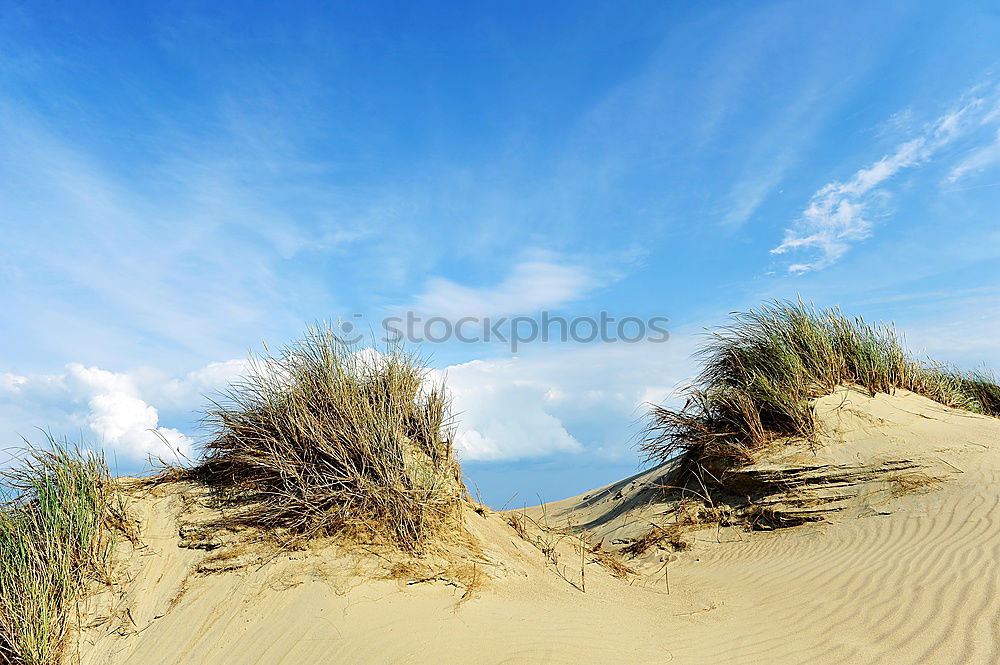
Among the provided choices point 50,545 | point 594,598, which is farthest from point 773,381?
point 50,545

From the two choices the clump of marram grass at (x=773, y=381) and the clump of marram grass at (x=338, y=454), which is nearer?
the clump of marram grass at (x=338, y=454)

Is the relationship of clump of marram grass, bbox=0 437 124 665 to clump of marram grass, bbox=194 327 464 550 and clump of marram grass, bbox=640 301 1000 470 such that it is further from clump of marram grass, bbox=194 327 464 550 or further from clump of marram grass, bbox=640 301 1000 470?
clump of marram grass, bbox=640 301 1000 470

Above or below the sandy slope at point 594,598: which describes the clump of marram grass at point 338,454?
above

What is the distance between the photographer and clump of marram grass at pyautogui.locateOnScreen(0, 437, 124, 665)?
5246 mm

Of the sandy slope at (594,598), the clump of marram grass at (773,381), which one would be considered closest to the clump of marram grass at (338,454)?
the sandy slope at (594,598)

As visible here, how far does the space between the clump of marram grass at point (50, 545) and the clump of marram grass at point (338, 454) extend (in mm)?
1117

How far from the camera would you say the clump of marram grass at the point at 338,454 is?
5.83 metres

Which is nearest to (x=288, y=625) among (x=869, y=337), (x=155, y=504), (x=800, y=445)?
→ (x=155, y=504)

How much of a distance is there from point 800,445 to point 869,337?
3789mm

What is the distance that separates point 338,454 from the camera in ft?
20.1

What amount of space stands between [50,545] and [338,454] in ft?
9.08

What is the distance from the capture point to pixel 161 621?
5602 mm

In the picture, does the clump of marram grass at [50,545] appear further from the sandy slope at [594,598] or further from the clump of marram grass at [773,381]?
the clump of marram grass at [773,381]

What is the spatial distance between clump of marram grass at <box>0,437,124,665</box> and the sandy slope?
0.31m
